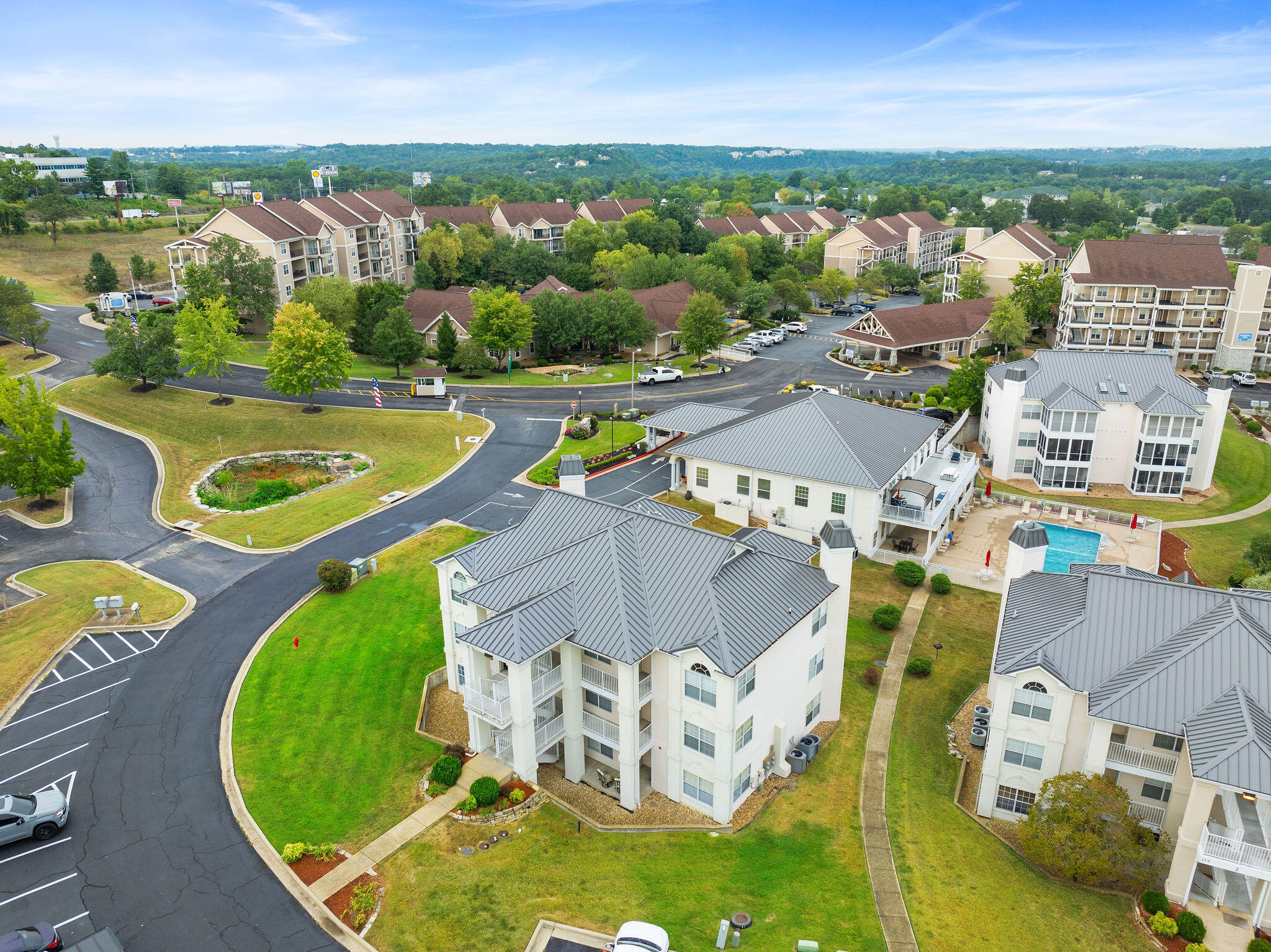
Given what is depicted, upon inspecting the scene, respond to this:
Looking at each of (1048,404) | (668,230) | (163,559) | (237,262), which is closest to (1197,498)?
(1048,404)

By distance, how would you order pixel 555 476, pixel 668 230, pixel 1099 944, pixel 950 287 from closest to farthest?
pixel 1099 944 < pixel 555 476 < pixel 950 287 < pixel 668 230

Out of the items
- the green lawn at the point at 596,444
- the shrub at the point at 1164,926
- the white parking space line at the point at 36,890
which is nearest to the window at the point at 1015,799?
the shrub at the point at 1164,926

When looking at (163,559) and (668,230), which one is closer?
(163,559)

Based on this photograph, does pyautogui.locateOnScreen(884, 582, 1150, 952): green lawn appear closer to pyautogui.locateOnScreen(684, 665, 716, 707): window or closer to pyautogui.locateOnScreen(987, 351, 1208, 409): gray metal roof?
pyautogui.locateOnScreen(684, 665, 716, 707): window

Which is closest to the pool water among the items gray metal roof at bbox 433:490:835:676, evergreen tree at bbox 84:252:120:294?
gray metal roof at bbox 433:490:835:676

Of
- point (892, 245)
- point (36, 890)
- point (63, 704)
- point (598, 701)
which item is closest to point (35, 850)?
point (36, 890)

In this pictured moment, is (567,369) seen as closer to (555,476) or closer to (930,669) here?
(555,476)

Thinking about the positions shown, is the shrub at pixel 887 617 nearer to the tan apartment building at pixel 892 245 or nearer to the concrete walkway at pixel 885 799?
the concrete walkway at pixel 885 799
